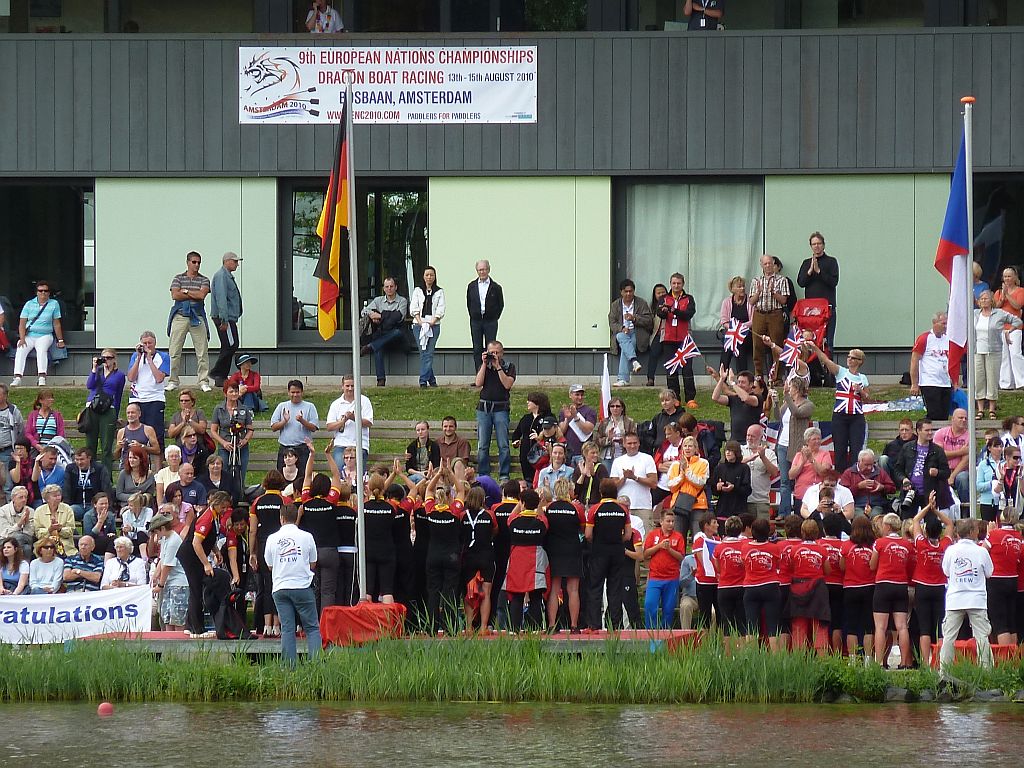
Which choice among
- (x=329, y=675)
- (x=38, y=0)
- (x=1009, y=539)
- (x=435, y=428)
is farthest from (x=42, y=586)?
(x=38, y=0)

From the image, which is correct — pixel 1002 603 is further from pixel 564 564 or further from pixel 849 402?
pixel 849 402

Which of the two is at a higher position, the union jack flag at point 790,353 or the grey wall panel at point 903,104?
the grey wall panel at point 903,104

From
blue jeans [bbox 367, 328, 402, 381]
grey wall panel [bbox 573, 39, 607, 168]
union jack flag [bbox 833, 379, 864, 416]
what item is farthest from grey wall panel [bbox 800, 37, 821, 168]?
union jack flag [bbox 833, 379, 864, 416]

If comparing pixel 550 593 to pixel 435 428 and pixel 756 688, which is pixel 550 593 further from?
pixel 435 428

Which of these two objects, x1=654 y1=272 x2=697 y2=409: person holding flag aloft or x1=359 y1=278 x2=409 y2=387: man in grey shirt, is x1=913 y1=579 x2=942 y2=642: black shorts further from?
x1=359 y1=278 x2=409 y2=387: man in grey shirt

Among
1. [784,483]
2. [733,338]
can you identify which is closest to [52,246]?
[733,338]

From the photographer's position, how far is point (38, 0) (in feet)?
92.7

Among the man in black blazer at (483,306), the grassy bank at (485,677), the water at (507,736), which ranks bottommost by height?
the water at (507,736)

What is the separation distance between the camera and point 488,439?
21.3 m

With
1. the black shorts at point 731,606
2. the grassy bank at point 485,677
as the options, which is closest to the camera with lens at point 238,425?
the grassy bank at point 485,677

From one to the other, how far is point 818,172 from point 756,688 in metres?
14.1

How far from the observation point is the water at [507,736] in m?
12.1

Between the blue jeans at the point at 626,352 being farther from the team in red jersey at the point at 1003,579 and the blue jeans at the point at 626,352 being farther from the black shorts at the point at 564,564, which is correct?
the team in red jersey at the point at 1003,579

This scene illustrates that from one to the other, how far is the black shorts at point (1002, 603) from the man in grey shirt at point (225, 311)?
13.6m
